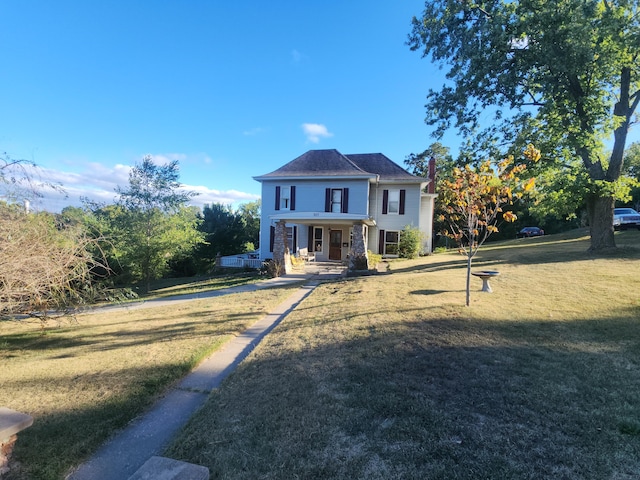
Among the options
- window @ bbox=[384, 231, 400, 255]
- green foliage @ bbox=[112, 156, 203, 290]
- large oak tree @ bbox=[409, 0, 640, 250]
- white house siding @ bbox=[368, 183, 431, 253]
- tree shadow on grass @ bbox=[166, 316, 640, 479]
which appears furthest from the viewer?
window @ bbox=[384, 231, 400, 255]

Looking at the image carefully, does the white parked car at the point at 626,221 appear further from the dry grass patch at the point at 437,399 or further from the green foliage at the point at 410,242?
the dry grass patch at the point at 437,399

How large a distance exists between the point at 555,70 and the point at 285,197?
14111 millimetres

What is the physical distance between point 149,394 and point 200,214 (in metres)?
27.5

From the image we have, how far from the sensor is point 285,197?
20.4 meters

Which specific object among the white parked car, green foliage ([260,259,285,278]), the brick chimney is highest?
the brick chimney

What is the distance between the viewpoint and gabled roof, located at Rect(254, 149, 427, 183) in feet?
64.0

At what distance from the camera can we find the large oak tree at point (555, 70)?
10781mm

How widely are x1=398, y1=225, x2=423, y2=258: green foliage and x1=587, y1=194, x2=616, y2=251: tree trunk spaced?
26.5 ft

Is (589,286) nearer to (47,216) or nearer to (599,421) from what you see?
(599,421)

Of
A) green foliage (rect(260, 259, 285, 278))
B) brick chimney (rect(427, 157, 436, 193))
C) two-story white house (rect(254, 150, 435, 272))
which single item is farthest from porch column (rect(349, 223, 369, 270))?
brick chimney (rect(427, 157, 436, 193))

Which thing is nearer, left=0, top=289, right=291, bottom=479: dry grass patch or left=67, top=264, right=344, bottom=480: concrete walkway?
left=67, top=264, right=344, bottom=480: concrete walkway

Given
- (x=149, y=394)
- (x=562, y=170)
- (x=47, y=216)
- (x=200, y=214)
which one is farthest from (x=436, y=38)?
(x=200, y=214)

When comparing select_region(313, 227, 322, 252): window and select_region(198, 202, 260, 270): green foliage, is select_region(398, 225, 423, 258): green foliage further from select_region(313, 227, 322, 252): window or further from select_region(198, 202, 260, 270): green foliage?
select_region(198, 202, 260, 270): green foliage

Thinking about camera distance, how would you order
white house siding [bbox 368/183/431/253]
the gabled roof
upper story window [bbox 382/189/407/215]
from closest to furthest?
1. the gabled roof
2. white house siding [bbox 368/183/431/253]
3. upper story window [bbox 382/189/407/215]
